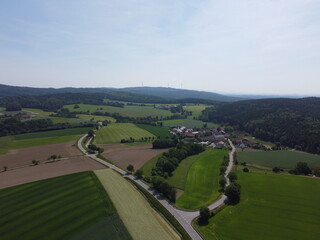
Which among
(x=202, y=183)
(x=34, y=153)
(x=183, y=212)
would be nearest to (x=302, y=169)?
(x=202, y=183)

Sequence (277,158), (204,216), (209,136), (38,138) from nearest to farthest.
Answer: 1. (204,216)
2. (277,158)
3. (38,138)
4. (209,136)

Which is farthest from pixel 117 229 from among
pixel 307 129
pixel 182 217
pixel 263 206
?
pixel 307 129

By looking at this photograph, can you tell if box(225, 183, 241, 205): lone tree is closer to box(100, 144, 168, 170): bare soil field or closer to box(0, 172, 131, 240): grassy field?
box(0, 172, 131, 240): grassy field

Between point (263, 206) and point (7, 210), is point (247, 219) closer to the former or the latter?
point (263, 206)

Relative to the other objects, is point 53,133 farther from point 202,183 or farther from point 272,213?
point 272,213

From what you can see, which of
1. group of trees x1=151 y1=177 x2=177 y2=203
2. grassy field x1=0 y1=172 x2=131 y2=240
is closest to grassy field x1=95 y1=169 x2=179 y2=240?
grassy field x1=0 y1=172 x2=131 y2=240

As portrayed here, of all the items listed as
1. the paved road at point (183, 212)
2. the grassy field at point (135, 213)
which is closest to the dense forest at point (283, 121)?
the paved road at point (183, 212)

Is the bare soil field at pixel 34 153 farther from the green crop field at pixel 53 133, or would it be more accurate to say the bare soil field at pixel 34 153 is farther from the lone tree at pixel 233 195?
the lone tree at pixel 233 195

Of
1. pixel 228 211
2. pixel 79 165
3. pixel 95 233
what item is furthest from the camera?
pixel 79 165
